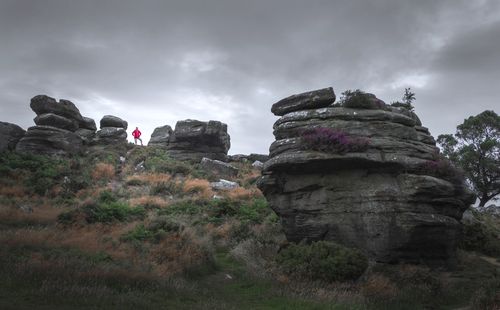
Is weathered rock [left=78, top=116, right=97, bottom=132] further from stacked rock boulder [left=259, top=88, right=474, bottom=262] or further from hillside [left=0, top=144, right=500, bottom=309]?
stacked rock boulder [left=259, top=88, right=474, bottom=262]

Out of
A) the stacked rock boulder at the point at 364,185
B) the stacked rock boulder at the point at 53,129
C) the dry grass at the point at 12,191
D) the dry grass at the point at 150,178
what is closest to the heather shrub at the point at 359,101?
the stacked rock boulder at the point at 364,185

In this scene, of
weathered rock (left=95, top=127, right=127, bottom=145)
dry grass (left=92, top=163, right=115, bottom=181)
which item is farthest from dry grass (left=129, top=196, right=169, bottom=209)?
weathered rock (left=95, top=127, right=127, bottom=145)

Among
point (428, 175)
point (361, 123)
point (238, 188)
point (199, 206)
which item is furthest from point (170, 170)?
point (428, 175)

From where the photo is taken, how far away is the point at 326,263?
14133mm

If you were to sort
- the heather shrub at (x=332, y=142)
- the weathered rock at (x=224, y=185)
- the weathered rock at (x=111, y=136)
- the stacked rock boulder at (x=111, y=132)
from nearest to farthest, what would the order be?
1. the heather shrub at (x=332, y=142)
2. the weathered rock at (x=224, y=185)
3. the weathered rock at (x=111, y=136)
4. the stacked rock boulder at (x=111, y=132)

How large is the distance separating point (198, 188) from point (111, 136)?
20.8 m

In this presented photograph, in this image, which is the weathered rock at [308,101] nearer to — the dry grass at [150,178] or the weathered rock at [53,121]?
the dry grass at [150,178]

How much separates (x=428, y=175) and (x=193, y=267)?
450 inches

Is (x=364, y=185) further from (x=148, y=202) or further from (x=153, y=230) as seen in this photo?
(x=148, y=202)

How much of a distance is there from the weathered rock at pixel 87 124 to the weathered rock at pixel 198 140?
11118 millimetres

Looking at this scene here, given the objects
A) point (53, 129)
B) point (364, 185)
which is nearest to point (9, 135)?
point (53, 129)

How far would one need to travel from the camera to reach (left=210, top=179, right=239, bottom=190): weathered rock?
3472 cm

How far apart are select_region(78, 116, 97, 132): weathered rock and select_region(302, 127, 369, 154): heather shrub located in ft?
128

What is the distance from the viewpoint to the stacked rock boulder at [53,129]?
3884 cm
